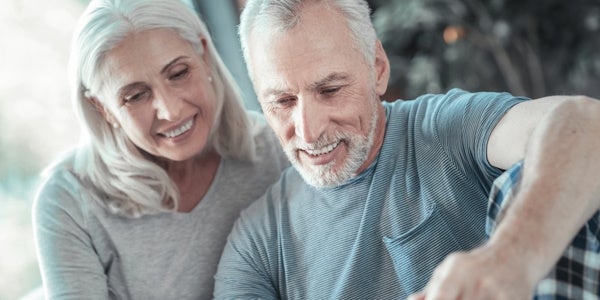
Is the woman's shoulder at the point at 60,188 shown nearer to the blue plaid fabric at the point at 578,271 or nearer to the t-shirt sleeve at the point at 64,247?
the t-shirt sleeve at the point at 64,247

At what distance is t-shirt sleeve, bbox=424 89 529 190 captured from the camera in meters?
1.23

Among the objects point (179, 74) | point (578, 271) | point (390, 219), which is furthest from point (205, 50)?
point (578, 271)

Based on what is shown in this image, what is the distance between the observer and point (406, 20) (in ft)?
10.1

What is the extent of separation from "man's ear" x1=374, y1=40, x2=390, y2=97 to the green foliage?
5.40ft

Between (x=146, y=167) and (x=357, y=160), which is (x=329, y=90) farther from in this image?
(x=146, y=167)

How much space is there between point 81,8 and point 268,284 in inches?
57.9

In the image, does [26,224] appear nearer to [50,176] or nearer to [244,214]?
[50,176]

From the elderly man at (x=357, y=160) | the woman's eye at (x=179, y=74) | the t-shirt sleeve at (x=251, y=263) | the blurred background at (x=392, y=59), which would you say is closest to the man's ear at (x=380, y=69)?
the elderly man at (x=357, y=160)

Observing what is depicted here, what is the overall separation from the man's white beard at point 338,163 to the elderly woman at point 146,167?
38 centimetres

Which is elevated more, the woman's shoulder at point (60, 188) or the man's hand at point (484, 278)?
the woman's shoulder at point (60, 188)

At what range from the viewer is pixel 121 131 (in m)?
1.71

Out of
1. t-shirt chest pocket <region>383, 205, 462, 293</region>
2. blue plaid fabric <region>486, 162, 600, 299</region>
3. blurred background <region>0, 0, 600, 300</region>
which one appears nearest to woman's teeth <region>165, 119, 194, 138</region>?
t-shirt chest pocket <region>383, 205, 462, 293</region>

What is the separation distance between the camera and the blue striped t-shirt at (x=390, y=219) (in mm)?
1318

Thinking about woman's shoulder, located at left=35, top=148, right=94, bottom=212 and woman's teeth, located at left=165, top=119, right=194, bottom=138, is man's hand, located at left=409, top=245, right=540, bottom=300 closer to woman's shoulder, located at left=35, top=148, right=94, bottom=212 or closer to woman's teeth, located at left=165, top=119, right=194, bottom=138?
woman's teeth, located at left=165, top=119, right=194, bottom=138
